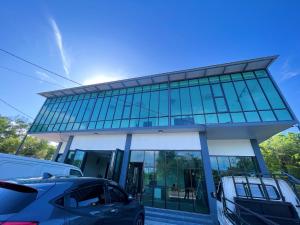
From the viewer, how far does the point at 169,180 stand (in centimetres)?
1057

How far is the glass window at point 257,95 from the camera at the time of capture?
10.9 meters

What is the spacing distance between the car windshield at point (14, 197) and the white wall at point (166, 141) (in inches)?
396

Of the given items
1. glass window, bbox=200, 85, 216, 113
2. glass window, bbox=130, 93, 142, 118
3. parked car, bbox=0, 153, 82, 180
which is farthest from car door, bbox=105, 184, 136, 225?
glass window, bbox=200, 85, 216, 113

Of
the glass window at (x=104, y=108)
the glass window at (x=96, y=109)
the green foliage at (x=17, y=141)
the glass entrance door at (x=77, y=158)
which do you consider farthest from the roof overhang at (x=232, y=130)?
the green foliage at (x=17, y=141)

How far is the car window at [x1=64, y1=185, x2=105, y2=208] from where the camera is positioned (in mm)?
2375

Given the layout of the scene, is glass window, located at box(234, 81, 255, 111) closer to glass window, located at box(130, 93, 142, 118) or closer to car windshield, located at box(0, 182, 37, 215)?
glass window, located at box(130, 93, 142, 118)

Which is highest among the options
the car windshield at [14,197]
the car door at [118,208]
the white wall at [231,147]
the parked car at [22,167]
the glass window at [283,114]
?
the glass window at [283,114]

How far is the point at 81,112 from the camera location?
16203 millimetres

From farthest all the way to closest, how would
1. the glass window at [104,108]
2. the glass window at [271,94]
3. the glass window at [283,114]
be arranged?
the glass window at [104,108]
the glass window at [271,94]
the glass window at [283,114]

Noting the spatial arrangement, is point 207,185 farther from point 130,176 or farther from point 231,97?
point 231,97

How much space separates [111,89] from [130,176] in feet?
32.6

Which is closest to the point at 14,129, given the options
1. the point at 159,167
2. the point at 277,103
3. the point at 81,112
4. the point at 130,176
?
the point at 81,112

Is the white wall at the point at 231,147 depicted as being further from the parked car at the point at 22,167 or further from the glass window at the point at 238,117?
the parked car at the point at 22,167

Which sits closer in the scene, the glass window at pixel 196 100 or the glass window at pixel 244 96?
the glass window at pixel 244 96
